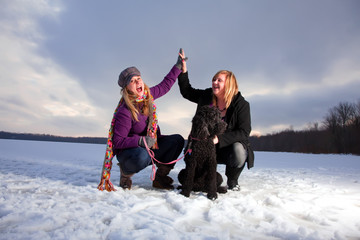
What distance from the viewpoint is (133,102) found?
3.21 meters

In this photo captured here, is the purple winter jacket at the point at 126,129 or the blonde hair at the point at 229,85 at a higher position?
the blonde hair at the point at 229,85

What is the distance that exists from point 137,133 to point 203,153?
42.7 inches

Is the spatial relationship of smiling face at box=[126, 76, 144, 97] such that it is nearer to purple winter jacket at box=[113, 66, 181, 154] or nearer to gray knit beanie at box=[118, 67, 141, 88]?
gray knit beanie at box=[118, 67, 141, 88]

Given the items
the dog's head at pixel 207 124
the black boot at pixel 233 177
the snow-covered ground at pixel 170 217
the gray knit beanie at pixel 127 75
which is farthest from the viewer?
the black boot at pixel 233 177

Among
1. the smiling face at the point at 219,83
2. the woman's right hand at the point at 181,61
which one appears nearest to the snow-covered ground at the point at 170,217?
the smiling face at the point at 219,83

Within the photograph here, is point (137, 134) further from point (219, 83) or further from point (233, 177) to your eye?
point (233, 177)

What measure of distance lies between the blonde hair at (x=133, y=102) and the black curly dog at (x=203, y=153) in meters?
0.81

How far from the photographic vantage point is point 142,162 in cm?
306

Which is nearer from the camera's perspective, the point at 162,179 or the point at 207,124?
the point at 207,124

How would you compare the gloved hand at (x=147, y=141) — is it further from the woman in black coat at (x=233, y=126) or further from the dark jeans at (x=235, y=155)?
the dark jeans at (x=235, y=155)

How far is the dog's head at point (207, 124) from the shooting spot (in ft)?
8.99

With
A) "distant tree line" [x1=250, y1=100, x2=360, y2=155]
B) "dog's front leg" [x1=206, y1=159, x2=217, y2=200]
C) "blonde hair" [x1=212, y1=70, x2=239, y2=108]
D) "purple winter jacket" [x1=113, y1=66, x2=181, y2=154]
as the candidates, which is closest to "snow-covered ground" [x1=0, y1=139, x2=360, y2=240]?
"dog's front leg" [x1=206, y1=159, x2=217, y2=200]

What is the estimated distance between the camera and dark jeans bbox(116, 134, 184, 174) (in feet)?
10.00

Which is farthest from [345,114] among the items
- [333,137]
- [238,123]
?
[238,123]
